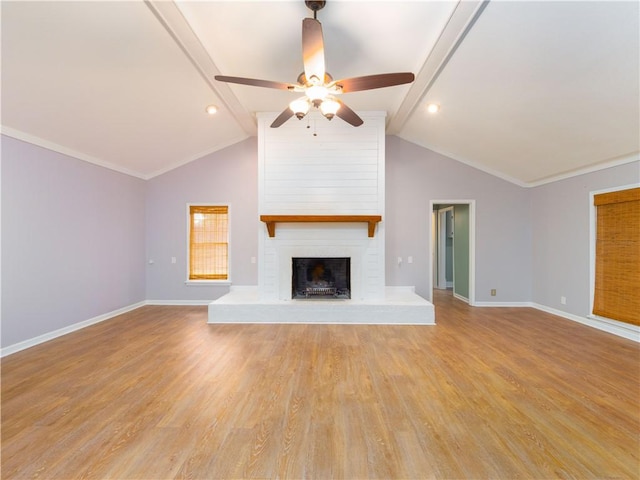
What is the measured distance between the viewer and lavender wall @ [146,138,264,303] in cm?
562

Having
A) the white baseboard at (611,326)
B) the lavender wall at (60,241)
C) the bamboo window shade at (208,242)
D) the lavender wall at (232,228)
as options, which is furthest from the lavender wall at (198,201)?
the white baseboard at (611,326)

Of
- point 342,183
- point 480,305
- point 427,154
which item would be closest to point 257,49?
point 342,183

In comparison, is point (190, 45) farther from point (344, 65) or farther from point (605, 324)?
point (605, 324)

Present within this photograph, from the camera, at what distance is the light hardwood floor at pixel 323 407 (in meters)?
1.65

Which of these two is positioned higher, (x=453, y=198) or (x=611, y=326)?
(x=453, y=198)

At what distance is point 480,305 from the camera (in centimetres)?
544

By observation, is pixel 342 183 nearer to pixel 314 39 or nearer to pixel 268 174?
pixel 268 174

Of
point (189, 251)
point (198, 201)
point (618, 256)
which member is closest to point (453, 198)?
point (618, 256)

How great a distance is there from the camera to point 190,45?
2906 mm

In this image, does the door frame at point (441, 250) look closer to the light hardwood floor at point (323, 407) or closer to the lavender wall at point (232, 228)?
the lavender wall at point (232, 228)

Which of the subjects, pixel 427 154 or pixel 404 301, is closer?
pixel 404 301

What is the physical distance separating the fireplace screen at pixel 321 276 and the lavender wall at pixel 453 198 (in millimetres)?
1245

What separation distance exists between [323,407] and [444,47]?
3643mm

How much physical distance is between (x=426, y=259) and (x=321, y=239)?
89.4 inches
